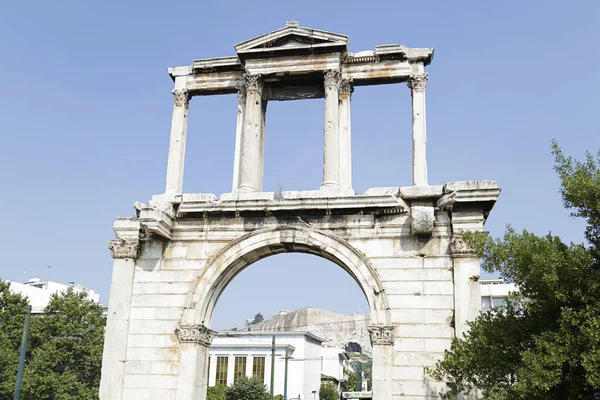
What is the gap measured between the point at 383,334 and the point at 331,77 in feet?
20.1

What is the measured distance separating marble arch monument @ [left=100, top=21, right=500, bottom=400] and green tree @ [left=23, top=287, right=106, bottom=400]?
1857 centimetres

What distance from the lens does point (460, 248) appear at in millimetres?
13648

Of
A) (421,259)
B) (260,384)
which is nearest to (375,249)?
(421,259)

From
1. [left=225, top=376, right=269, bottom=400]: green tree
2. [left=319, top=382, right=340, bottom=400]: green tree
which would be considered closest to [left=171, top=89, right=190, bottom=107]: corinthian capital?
[left=225, top=376, right=269, bottom=400]: green tree

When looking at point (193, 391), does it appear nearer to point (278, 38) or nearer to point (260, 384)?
point (278, 38)

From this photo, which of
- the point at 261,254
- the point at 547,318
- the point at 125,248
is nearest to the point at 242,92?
the point at 261,254

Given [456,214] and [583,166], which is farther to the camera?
[456,214]

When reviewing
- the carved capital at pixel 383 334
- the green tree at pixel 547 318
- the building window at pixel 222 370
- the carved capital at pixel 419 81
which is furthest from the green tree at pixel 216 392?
the green tree at pixel 547 318

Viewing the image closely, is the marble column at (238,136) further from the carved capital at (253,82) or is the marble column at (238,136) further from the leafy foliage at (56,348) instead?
the leafy foliage at (56,348)

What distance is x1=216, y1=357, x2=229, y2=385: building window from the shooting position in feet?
146

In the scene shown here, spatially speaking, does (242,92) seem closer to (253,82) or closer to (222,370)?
(253,82)

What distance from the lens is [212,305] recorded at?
14.9 meters

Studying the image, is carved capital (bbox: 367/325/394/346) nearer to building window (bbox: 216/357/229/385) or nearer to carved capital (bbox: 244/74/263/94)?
carved capital (bbox: 244/74/263/94)

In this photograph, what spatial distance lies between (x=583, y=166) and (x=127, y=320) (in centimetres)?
1006
